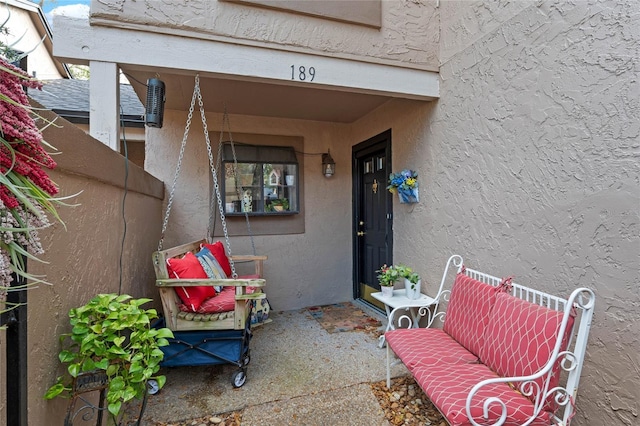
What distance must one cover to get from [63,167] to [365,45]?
2.61m

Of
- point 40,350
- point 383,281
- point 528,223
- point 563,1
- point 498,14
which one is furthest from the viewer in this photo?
point 383,281

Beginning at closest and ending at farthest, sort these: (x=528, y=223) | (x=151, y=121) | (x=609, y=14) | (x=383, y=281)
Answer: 1. (x=609, y=14)
2. (x=528, y=223)
3. (x=151, y=121)
4. (x=383, y=281)

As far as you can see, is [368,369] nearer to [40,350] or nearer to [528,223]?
[528,223]

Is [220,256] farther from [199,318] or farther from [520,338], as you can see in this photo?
[520,338]

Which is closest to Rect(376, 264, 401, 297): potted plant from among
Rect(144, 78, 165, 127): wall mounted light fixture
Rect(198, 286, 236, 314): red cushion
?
Rect(198, 286, 236, 314): red cushion

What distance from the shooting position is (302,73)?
2764mm

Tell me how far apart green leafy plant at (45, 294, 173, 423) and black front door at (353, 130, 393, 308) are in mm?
3069

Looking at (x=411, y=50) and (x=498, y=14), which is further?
(x=411, y=50)

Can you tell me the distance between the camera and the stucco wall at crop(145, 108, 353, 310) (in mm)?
4047

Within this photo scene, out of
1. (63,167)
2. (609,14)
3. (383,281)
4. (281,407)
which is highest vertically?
(609,14)

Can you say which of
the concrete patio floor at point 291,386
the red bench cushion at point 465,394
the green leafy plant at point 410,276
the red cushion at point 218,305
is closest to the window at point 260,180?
the red cushion at point 218,305

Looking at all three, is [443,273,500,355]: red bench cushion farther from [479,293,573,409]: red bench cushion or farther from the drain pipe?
the drain pipe

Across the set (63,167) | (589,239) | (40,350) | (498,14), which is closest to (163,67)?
(63,167)

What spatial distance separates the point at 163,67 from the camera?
2455 mm
